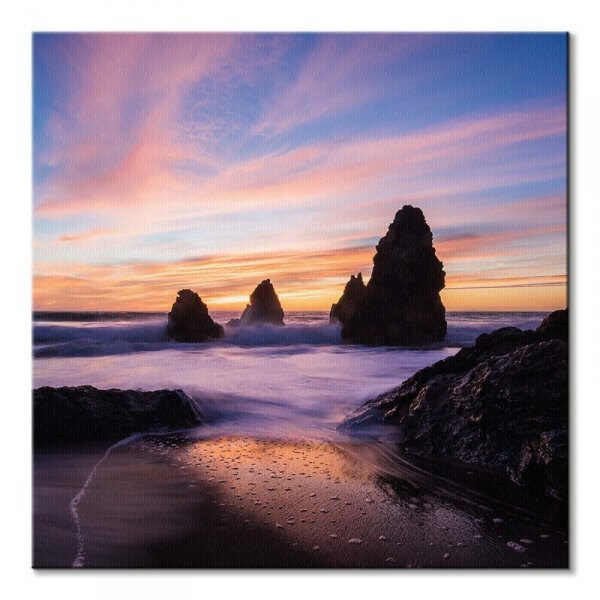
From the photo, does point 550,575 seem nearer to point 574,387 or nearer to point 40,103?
point 574,387

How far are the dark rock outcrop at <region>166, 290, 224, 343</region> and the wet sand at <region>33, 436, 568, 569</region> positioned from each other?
0.95 metres

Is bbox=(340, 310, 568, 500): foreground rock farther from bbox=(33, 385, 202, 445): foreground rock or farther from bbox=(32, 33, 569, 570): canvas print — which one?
bbox=(33, 385, 202, 445): foreground rock

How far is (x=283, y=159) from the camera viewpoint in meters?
3.71

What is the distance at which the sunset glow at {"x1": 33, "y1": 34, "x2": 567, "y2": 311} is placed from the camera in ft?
11.4

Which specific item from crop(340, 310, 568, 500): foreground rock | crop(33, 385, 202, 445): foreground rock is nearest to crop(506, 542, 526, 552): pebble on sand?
crop(340, 310, 568, 500): foreground rock

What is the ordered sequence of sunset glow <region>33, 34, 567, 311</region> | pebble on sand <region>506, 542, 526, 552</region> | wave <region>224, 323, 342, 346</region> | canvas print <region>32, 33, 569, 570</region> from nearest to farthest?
pebble on sand <region>506, 542, 526, 552</region> < canvas print <region>32, 33, 569, 570</region> < sunset glow <region>33, 34, 567, 311</region> < wave <region>224, 323, 342, 346</region>

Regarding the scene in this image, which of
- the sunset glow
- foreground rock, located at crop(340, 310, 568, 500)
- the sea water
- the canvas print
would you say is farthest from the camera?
the sea water

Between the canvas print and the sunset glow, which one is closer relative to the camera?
the canvas print

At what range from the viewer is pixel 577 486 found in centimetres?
324
